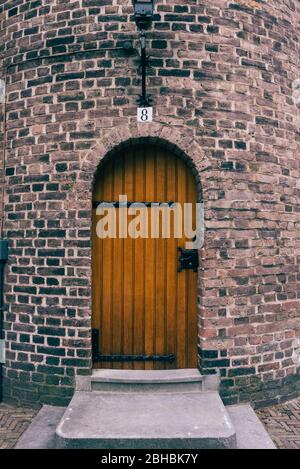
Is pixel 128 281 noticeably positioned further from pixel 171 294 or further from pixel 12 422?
pixel 12 422

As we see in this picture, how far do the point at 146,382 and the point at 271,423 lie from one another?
4.28 ft

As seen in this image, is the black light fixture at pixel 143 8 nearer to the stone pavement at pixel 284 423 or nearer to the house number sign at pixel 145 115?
the house number sign at pixel 145 115

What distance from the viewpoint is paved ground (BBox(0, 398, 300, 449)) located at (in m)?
3.51

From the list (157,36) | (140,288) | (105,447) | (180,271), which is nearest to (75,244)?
(140,288)

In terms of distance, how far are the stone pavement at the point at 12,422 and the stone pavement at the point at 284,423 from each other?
2365 mm

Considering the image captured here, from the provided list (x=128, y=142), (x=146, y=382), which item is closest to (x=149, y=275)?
(x=146, y=382)

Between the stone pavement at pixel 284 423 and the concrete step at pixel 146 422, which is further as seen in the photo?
the stone pavement at pixel 284 423

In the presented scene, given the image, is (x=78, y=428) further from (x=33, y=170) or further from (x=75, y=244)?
(x=33, y=170)

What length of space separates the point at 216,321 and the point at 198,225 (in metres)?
1.04

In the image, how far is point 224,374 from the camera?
161 inches

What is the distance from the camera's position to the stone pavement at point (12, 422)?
3517 mm

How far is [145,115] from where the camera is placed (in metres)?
4.14

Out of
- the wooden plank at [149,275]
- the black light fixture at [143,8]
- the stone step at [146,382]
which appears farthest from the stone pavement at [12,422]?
the black light fixture at [143,8]

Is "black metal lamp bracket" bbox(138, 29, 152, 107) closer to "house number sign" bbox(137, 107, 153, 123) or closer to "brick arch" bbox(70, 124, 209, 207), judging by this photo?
"house number sign" bbox(137, 107, 153, 123)
